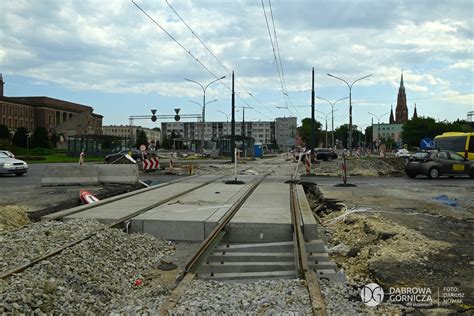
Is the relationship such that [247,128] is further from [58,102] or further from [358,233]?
[358,233]

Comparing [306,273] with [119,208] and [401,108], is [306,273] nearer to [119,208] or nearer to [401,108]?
[119,208]

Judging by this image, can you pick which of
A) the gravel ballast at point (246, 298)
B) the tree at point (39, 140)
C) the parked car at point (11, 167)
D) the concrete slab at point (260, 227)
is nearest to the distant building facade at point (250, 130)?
the tree at point (39, 140)

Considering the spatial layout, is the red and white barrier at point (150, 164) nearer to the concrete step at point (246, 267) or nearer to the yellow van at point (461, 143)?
the yellow van at point (461, 143)

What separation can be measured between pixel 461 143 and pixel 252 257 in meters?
24.4

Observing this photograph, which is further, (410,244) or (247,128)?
(247,128)

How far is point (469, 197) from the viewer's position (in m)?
14.9

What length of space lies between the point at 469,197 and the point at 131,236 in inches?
452

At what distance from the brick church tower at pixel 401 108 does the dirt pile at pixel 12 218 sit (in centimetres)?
16485

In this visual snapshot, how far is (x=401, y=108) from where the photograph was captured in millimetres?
168625

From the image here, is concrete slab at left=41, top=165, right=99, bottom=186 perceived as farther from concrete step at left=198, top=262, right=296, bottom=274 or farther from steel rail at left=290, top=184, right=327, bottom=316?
concrete step at left=198, top=262, right=296, bottom=274

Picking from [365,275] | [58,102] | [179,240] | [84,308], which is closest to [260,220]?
[179,240]

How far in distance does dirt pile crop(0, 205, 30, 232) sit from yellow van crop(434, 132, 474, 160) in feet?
78.2

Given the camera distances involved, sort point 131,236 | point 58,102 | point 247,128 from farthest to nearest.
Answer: point 247,128, point 58,102, point 131,236

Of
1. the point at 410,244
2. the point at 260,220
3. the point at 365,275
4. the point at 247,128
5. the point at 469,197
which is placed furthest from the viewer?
the point at 247,128
